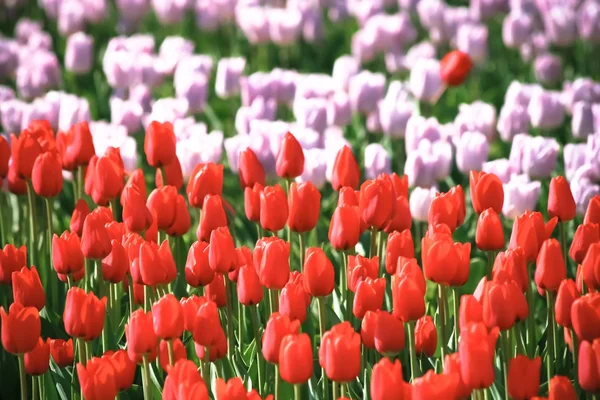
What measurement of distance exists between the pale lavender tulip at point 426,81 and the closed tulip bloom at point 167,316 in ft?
8.37

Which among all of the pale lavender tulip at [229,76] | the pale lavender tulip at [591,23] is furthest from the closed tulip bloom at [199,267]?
the pale lavender tulip at [591,23]

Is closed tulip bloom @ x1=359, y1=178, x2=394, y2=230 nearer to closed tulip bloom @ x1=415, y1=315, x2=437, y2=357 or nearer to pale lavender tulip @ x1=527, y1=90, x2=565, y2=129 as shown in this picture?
closed tulip bloom @ x1=415, y1=315, x2=437, y2=357

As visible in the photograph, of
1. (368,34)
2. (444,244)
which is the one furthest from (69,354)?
(368,34)

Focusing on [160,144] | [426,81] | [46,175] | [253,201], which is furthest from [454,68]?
[46,175]

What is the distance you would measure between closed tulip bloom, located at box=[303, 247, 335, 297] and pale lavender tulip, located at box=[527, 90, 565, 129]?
83.8 inches

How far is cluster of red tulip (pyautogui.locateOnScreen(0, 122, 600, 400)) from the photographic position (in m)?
1.99

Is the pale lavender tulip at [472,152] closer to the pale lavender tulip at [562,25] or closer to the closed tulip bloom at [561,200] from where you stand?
the closed tulip bloom at [561,200]

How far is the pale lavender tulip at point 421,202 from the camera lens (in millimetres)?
3312

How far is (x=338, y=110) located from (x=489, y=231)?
72.2 inches

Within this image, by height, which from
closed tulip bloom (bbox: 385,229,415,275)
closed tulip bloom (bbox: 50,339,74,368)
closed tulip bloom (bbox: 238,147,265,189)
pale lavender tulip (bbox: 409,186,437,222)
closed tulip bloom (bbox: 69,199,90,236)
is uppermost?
closed tulip bloom (bbox: 238,147,265,189)

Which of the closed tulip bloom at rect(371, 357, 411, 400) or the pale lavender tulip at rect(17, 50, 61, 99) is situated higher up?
the pale lavender tulip at rect(17, 50, 61, 99)

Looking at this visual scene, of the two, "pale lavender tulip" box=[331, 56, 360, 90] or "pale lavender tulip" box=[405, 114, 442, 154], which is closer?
"pale lavender tulip" box=[405, 114, 442, 154]

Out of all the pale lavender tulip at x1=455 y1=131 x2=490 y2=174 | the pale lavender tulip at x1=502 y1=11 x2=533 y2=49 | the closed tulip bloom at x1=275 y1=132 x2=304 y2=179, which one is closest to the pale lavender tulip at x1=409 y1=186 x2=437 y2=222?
the pale lavender tulip at x1=455 y1=131 x2=490 y2=174

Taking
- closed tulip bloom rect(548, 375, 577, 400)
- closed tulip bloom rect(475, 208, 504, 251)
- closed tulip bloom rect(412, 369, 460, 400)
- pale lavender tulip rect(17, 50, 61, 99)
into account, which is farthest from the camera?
pale lavender tulip rect(17, 50, 61, 99)
